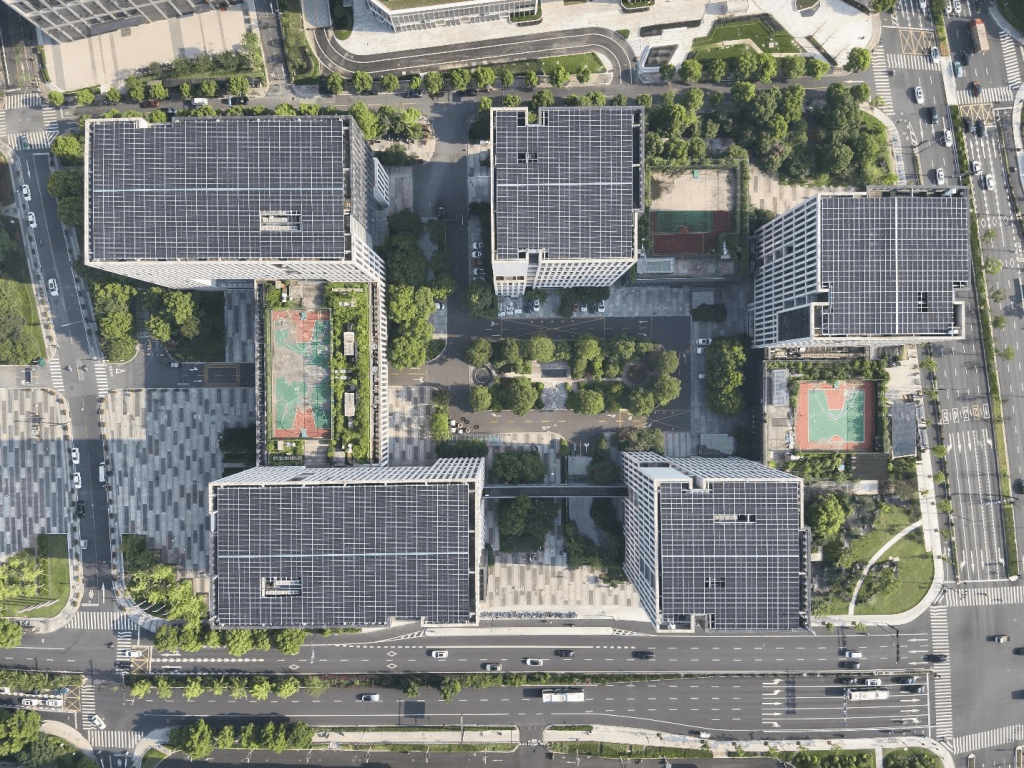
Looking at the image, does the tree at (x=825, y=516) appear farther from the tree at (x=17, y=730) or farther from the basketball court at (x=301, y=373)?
the tree at (x=17, y=730)

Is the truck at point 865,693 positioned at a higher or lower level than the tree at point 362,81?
lower

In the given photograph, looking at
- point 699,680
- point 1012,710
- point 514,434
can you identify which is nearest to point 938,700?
point 1012,710

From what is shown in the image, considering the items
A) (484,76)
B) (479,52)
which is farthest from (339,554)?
(479,52)

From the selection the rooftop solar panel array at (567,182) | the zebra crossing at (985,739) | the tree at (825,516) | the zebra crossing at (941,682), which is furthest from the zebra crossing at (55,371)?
the zebra crossing at (985,739)

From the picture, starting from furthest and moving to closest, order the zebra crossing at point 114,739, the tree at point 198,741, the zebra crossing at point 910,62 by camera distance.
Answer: the zebra crossing at point 910,62, the zebra crossing at point 114,739, the tree at point 198,741

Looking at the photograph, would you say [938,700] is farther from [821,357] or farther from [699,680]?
[821,357]

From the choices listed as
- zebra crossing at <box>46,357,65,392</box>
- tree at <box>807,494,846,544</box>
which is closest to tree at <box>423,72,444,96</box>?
zebra crossing at <box>46,357,65,392</box>

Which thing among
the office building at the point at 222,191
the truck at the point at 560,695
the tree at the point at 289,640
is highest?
the office building at the point at 222,191
